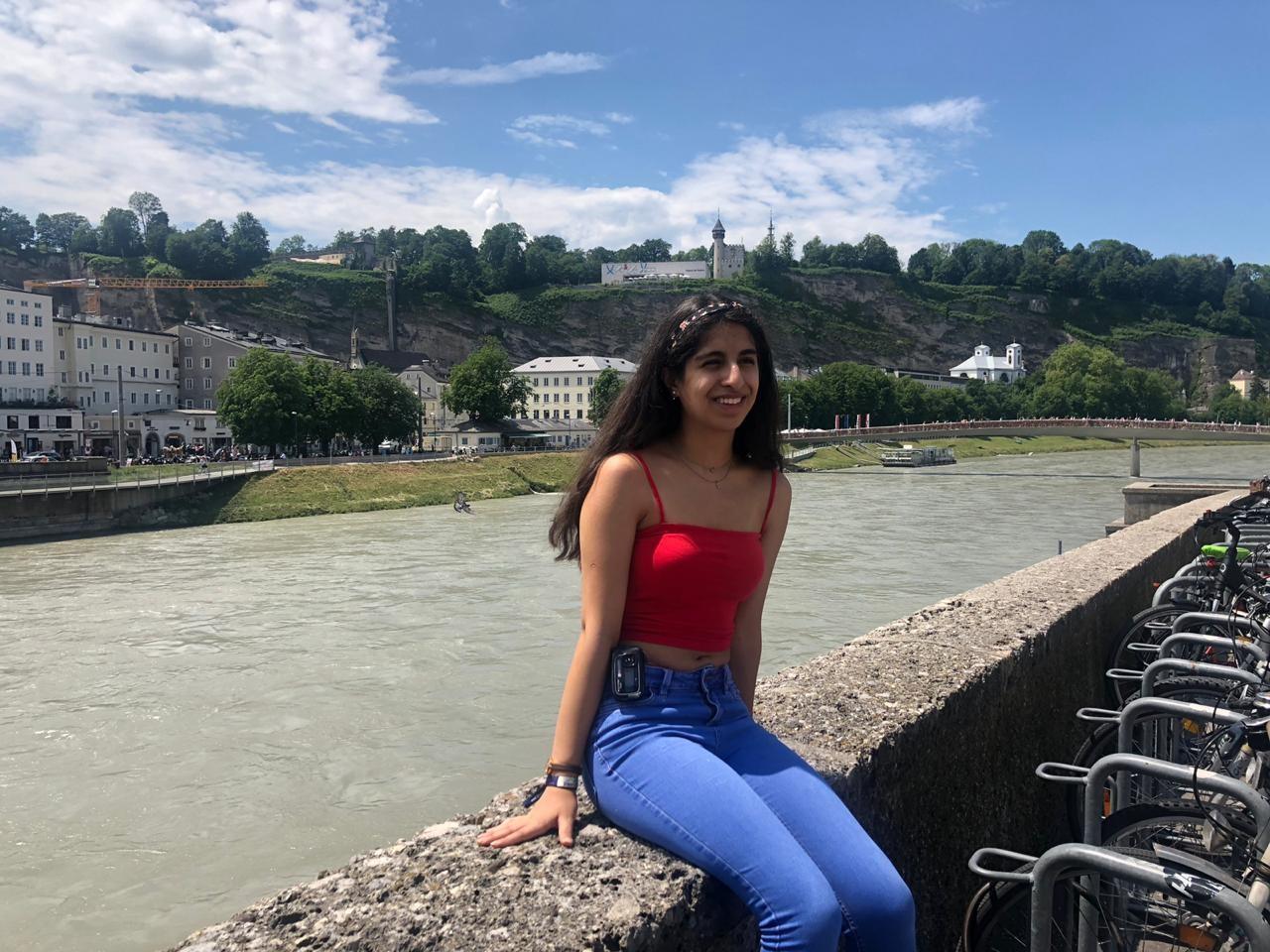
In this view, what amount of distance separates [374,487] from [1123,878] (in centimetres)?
4724

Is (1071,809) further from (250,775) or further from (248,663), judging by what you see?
(248,663)

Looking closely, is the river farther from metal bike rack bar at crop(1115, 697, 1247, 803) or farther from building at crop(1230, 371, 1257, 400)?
building at crop(1230, 371, 1257, 400)

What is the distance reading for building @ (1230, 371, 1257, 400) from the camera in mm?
156750

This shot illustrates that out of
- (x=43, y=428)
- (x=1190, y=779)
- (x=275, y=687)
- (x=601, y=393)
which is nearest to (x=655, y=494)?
(x=1190, y=779)

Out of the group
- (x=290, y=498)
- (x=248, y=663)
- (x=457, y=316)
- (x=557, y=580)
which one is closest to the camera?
(x=248, y=663)

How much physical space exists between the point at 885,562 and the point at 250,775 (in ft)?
57.3

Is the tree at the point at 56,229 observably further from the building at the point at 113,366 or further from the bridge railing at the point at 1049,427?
the bridge railing at the point at 1049,427

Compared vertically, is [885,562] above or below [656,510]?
below

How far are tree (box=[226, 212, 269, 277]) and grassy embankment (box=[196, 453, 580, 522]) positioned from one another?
334ft

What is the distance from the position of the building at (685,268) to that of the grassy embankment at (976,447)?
88851mm

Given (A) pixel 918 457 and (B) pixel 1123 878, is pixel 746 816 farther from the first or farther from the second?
(A) pixel 918 457

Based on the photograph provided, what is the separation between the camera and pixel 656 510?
8.32 feet

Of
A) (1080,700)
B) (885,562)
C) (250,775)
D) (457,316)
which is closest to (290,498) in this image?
(885,562)

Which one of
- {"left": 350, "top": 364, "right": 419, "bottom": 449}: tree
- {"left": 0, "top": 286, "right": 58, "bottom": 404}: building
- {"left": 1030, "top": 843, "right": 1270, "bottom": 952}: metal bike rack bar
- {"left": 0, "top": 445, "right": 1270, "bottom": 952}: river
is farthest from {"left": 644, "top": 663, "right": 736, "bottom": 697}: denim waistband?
{"left": 0, "top": 286, "right": 58, "bottom": 404}: building
